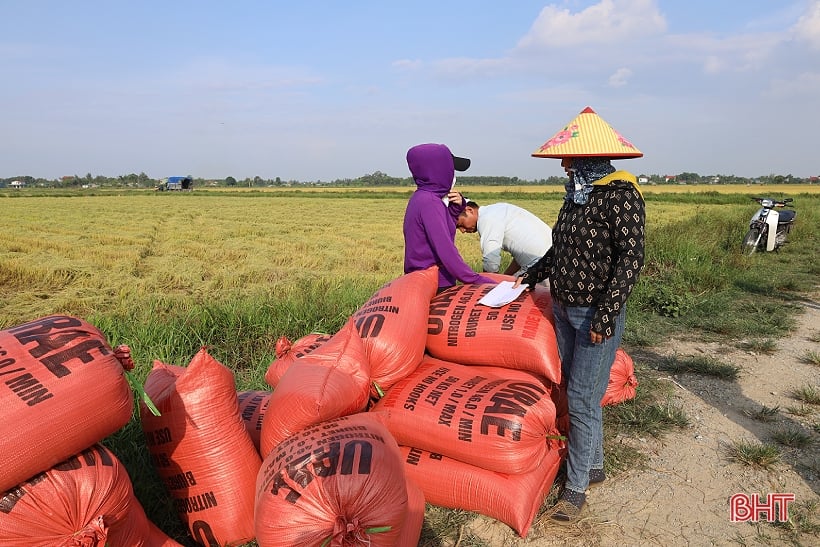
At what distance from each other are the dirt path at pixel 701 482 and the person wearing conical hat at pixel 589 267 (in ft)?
0.56

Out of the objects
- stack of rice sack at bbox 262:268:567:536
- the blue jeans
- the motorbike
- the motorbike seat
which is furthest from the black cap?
the motorbike seat

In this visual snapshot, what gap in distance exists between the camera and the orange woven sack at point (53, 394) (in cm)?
165

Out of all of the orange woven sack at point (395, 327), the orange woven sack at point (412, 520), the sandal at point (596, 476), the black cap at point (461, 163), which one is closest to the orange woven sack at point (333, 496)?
the orange woven sack at point (412, 520)

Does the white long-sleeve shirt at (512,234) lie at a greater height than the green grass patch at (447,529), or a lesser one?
greater

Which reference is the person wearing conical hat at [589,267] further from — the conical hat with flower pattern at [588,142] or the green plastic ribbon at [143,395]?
the green plastic ribbon at [143,395]

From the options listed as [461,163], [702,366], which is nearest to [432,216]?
[461,163]

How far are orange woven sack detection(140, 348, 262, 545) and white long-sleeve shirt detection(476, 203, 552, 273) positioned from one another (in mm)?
2047

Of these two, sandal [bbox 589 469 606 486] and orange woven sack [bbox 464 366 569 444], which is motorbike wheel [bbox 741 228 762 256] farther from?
sandal [bbox 589 469 606 486]

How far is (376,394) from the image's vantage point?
112 inches

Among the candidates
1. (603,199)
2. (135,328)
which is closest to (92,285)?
(135,328)

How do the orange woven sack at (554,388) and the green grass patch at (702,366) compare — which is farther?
the green grass patch at (702,366)

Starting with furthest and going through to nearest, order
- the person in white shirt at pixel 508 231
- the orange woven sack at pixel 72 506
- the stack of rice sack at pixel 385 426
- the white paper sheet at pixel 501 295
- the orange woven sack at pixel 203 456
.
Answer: the person in white shirt at pixel 508 231
the white paper sheet at pixel 501 295
the orange woven sack at pixel 203 456
the stack of rice sack at pixel 385 426
the orange woven sack at pixel 72 506

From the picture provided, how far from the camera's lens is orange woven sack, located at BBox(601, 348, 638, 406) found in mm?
3582

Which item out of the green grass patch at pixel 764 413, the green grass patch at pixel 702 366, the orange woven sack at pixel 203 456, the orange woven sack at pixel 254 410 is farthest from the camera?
the green grass patch at pixel 702 366
